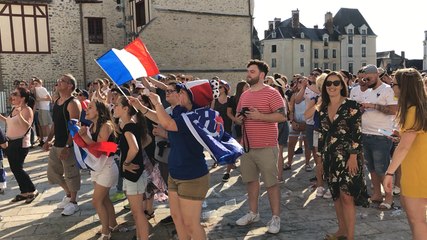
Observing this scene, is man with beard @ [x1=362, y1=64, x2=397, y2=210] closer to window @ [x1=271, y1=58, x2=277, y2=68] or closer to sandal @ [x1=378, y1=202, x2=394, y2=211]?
sandal @ [x1=378, y1=202, x2=394, y2=211]

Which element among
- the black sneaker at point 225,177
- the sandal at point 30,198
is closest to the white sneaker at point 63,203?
the sandal at point 30,198

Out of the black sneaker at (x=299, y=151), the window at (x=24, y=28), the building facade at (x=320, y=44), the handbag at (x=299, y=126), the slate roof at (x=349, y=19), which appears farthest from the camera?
the slate roof at (x=349, y=19)

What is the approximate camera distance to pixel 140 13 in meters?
25.5

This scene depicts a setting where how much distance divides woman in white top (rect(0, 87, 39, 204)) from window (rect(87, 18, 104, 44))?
20.6m

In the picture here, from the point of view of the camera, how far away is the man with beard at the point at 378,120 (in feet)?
16.7

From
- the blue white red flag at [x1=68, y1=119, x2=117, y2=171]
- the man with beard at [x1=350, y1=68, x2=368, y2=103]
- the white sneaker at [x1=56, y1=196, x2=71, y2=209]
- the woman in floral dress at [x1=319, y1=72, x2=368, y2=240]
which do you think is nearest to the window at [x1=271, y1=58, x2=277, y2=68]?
the man with beard at [x1=350, y1=68, x2=368, y2=103]

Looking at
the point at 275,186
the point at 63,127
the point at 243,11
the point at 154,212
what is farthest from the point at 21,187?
the point at 243,11

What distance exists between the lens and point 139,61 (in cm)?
439

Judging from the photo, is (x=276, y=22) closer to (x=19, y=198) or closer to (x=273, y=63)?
(x=273, y=63)

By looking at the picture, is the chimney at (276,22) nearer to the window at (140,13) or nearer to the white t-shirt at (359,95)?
the window at (140,13)

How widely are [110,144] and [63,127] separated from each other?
58.2 inches

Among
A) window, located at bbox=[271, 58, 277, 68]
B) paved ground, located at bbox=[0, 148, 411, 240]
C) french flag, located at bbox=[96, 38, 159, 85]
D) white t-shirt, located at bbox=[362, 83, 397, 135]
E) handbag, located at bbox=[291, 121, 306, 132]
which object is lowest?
paved ground, located at bbox=[0, 148, 411, 240]

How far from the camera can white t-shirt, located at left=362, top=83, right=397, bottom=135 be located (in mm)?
5113

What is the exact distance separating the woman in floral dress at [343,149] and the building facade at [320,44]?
2024 inches
